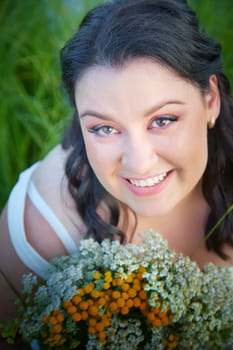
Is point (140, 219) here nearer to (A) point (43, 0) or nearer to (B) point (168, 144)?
(B) point (168, 144)

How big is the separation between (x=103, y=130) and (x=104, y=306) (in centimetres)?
43

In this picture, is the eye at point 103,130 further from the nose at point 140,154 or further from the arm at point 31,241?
the arm at point 31,241

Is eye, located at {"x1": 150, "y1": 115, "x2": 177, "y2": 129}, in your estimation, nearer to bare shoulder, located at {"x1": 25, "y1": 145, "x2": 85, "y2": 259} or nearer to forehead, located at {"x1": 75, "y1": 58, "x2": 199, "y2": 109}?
forehead, located at {"x1": 75, "y1": 58, "x2": 199, "y2": 109}

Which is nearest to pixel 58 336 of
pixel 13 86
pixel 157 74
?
pixel 157 74

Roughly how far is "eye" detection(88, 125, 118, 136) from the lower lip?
14cm

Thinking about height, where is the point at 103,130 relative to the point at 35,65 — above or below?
below

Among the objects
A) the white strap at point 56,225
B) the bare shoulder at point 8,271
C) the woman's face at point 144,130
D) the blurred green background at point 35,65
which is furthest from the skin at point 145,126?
the blurred green background at point 35,65

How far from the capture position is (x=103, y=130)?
154 cm

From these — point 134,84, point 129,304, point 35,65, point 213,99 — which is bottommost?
point 129,304

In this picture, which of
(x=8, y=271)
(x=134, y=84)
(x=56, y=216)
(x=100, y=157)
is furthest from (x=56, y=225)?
(x=134, y=84)

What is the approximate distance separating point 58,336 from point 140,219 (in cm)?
59

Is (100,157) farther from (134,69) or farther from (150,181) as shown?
(134,69)

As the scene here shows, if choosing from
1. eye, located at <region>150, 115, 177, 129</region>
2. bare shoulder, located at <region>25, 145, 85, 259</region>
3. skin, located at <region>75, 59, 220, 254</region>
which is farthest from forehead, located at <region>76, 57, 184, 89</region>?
bare shoulder, located at <region>25, 145, 85, 259</region>

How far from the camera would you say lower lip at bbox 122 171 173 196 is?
158 centimetres
